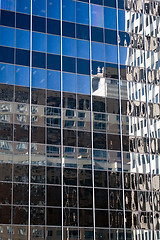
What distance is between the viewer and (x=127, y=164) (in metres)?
41.6

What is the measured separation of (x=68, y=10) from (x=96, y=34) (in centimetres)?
307

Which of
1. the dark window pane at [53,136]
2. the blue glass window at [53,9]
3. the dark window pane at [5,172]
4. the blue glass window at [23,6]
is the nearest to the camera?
the dark window pane at [5,172]

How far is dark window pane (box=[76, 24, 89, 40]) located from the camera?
1690 inches

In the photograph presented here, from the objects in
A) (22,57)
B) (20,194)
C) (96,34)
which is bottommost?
(20,194)

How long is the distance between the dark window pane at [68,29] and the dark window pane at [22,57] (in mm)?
3910

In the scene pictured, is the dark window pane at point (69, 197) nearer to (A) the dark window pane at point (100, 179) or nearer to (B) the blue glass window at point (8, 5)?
(A) the dark window pane at point (100, 179)

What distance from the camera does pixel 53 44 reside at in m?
41.7

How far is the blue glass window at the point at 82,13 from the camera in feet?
142

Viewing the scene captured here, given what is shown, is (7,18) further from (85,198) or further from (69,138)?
Result: (85,198)

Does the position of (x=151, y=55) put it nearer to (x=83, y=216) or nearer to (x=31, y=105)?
(x=31, y=105)

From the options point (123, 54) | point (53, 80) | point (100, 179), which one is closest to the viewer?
point (100, 179)

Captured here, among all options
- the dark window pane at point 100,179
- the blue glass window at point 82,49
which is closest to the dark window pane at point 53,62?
the blue glass window at point 82,49

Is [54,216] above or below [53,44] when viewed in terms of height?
below

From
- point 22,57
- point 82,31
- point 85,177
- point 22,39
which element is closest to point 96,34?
point 82,31
